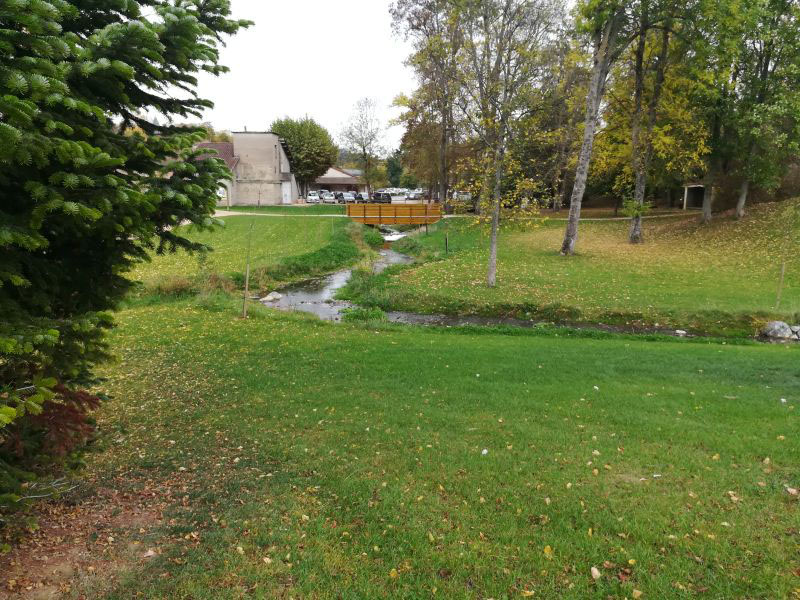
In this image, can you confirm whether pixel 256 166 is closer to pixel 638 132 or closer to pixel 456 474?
pixel 638 132

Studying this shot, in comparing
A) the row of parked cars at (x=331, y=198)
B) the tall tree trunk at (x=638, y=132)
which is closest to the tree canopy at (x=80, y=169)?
the tall tree trunk at (x=638, y=132)

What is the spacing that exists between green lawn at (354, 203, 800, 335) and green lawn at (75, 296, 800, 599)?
469 centimetres

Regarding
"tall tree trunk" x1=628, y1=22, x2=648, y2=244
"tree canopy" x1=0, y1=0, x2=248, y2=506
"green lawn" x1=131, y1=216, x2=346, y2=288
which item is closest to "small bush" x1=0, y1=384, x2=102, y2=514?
"tree canopy" x1=0, y1=0, x2=248, y2=506

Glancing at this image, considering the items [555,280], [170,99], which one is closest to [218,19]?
[170,99]

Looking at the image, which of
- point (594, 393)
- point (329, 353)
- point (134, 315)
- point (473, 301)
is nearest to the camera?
point (594, 393)

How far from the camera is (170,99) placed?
467cm

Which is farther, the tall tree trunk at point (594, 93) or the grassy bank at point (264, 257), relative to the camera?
the tall tree trunk at point (594, 93)

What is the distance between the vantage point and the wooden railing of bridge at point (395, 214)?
3616cm

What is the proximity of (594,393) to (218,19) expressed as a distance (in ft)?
22.6

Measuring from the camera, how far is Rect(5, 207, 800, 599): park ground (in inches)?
146

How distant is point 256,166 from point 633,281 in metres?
43.1

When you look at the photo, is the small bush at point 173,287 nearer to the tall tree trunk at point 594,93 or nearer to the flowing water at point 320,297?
the flowing water at point 320,297

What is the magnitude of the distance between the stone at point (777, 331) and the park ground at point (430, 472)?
3.83 feet

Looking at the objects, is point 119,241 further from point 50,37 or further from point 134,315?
point 134,315
